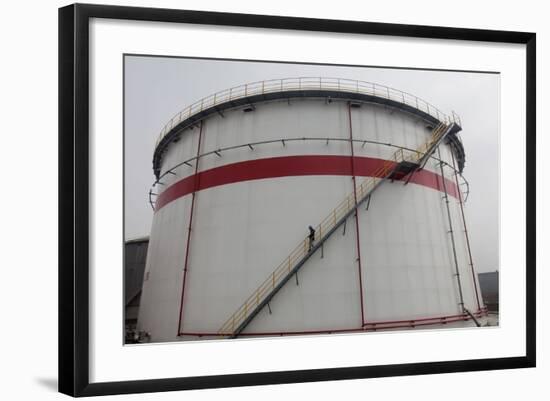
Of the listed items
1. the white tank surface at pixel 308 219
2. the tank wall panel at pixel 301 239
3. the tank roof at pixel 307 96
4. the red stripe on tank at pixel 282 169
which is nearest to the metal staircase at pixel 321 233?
the white tank surface at pixel 308 219

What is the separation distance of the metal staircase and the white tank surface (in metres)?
0.03

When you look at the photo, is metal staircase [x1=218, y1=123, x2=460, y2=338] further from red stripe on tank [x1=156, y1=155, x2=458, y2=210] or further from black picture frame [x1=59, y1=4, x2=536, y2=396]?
black picture frame [x1=59, y1=4, x2=536, y2=396]

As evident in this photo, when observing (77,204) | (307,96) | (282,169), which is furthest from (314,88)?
(77,204)

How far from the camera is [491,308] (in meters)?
11.1

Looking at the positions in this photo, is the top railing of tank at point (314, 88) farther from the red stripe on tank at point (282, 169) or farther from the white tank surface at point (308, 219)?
the red stripe on tank at point (282, 169)

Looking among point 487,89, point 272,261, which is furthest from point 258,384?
point 487,89

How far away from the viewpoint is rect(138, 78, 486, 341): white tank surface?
11.0m

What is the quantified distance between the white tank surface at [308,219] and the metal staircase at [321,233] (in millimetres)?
25

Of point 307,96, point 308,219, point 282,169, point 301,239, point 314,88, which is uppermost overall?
point 314,88

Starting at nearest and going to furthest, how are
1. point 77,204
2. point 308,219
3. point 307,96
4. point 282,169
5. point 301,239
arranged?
1. point 77,204
2. point 301,239
3. point 308,219
4. point 282,169
5. point 307,96

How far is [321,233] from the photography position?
11.3 metres

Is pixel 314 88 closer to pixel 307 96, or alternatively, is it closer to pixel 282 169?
pixel 307 96

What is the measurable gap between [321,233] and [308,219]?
0.37 m

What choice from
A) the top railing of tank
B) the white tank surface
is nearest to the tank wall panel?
the white tank surface
